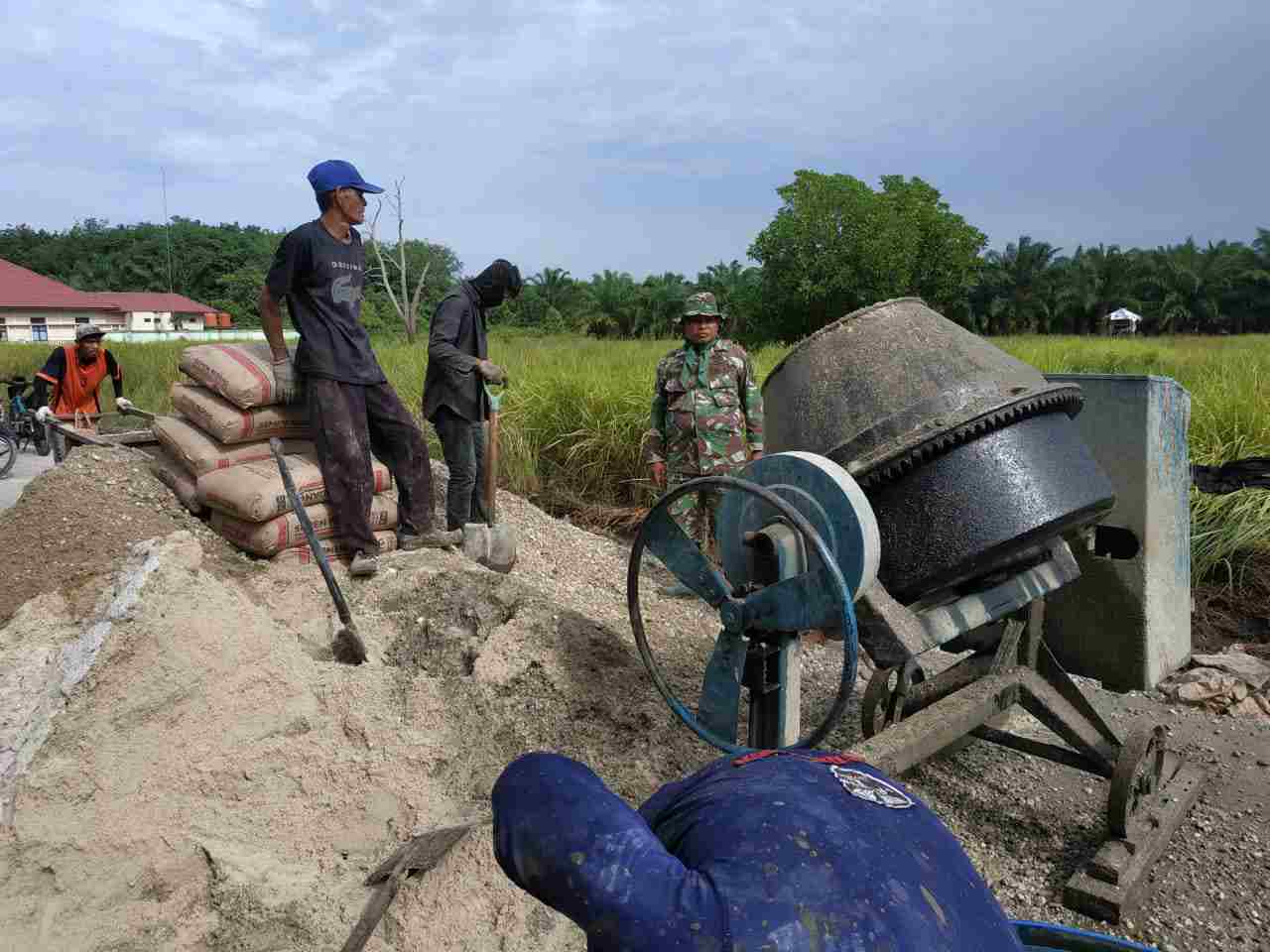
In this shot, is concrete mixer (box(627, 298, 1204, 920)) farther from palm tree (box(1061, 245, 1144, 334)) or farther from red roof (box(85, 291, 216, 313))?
red roof (box(85, 291, 216, 313))

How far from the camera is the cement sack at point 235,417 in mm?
4633

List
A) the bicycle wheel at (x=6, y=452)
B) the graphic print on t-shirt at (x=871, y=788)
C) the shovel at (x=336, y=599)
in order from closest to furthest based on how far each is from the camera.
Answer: the graphic print on t-shirt at (x=871, y=788) → the shovel at (x=336, y=599) → the bicycle wheel at (x=6, y=452)

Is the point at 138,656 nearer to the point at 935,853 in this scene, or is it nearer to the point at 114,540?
the point at 114,540

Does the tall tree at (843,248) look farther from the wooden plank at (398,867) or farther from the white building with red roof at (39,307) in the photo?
the white building with red roof at (39,307)

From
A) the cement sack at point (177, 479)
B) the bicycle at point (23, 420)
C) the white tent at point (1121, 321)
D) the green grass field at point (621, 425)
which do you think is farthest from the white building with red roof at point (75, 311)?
the white tent at point (1121, 321)

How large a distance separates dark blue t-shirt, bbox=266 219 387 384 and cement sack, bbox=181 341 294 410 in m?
0.22

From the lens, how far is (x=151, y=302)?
167 ft

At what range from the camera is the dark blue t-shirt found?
174 inches

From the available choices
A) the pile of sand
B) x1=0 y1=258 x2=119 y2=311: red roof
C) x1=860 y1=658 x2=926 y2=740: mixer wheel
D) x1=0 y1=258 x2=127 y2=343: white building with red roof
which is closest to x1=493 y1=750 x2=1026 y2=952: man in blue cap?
the pile of sand

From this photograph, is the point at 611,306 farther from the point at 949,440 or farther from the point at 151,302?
the point at 949,440

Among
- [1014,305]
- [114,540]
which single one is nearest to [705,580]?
[114,540]

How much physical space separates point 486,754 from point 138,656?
1.17 metres

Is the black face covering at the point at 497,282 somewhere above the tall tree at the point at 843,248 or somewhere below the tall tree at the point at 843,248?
below

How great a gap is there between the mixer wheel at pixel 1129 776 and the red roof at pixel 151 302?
5372 centimetres
